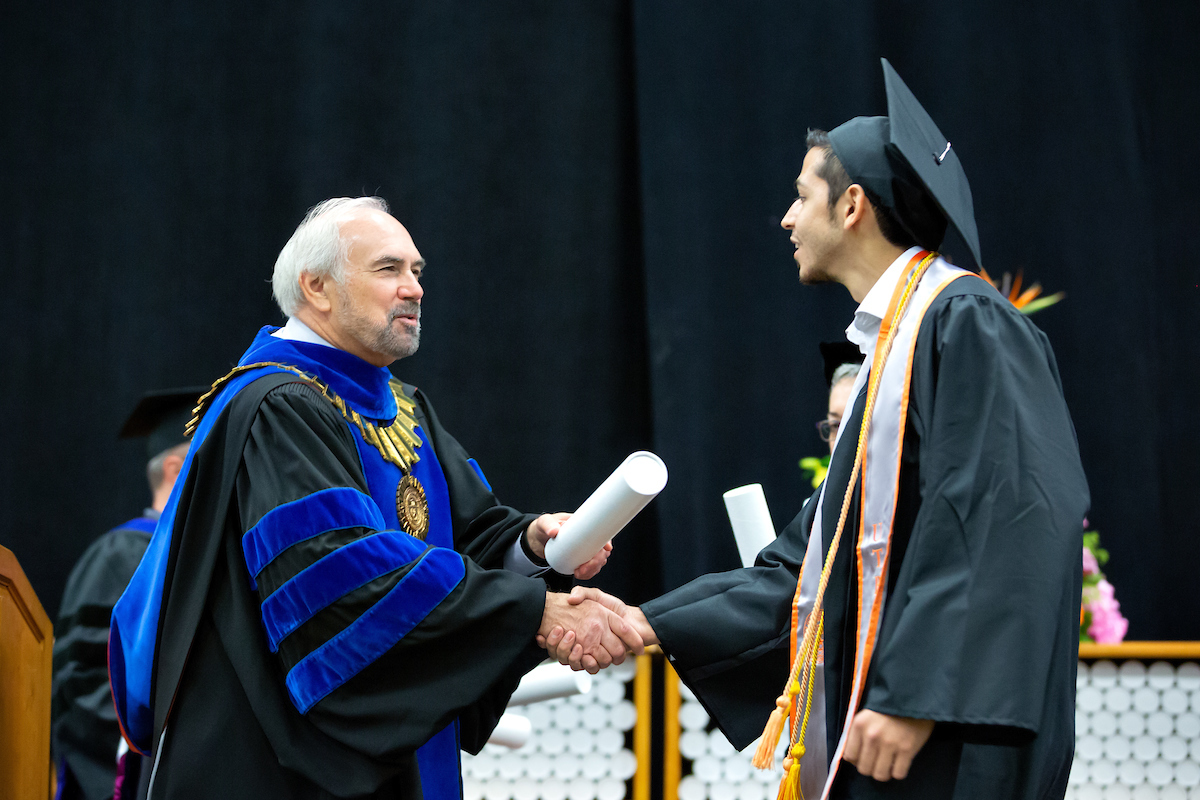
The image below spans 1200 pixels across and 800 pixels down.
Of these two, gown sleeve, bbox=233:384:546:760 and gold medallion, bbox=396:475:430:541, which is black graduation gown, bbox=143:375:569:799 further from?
gold medallion, bbox=396:475:430:541

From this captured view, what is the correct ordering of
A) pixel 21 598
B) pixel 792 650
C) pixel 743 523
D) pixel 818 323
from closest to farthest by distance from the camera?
1. pixel 792 650
2. pixel 21 598
3. pixel 743 523
4. pixel 818 323

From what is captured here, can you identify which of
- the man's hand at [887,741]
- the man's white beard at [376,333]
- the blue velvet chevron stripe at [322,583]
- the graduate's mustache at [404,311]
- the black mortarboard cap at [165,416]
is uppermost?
the graduate's mustache at [404,311]

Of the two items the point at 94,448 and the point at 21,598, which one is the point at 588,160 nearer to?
the point at 94,448

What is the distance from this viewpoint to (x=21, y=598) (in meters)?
2.35

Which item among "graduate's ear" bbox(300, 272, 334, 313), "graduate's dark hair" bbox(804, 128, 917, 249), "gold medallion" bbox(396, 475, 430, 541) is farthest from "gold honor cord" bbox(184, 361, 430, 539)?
"graduate's dark hair" bbox(804, 128, 917, 249)

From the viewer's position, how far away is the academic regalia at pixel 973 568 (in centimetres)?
175

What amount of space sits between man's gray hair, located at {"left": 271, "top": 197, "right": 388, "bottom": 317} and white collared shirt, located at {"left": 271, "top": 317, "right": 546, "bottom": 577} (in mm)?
57

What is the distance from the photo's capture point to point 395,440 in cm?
282

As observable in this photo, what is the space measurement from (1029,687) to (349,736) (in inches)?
52.1

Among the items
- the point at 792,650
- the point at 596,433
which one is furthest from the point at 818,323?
the point at 792,650

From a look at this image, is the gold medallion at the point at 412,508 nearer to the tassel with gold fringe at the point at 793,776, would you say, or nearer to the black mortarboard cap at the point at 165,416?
the tassel with gold fringe at the point at 793,776

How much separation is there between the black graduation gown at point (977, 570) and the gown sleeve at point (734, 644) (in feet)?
1.39

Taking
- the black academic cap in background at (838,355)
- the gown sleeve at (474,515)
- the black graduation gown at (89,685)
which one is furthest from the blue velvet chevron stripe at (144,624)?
Answer: the black academic cap in background at (838,355)

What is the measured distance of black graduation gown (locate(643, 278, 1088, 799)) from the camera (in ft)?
5.74
